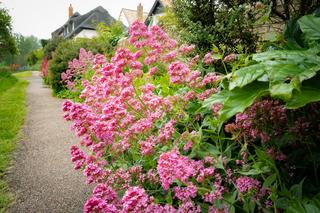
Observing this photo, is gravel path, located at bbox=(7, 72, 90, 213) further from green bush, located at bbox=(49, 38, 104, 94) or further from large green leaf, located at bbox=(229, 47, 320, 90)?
green bush, located at bbox=(49, 38, 104, 94)

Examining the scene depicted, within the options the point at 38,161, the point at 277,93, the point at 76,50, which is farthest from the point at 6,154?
the point at 76,50

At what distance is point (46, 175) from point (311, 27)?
11.2ft

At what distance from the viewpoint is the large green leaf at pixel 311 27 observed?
4.92ft

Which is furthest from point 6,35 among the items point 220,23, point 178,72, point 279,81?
point 279,81

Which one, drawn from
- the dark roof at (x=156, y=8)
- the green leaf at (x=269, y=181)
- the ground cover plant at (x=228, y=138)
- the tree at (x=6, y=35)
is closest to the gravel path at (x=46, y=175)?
the ground cover plant at (x=228, y=138)

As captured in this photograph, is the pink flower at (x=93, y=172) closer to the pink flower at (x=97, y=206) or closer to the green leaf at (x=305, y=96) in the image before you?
the pink flower at (x=97, y=206)

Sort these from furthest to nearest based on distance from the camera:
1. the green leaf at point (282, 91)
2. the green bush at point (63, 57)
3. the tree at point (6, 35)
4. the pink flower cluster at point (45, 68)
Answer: the tree at point (6, 35) < the pink flower cluster at point (45, 68) < the green bush at point (63, 57) < the green leaf at point (282, 91)

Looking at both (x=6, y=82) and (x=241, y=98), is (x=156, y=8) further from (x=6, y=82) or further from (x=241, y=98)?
(x=241, y=98)

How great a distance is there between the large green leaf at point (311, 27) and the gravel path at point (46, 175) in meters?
2.47

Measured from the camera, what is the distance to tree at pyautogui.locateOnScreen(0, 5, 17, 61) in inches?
1032

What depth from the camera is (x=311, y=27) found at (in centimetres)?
153

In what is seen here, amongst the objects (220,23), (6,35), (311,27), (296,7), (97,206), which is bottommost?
(97,206)

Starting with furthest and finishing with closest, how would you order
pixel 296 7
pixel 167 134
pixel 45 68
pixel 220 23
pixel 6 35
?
pixel 6 35 < pixel 45 68 < pixel 220 23 < pixel 296 7 < pixel 167 134

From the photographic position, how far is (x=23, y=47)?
11100 centimetres
